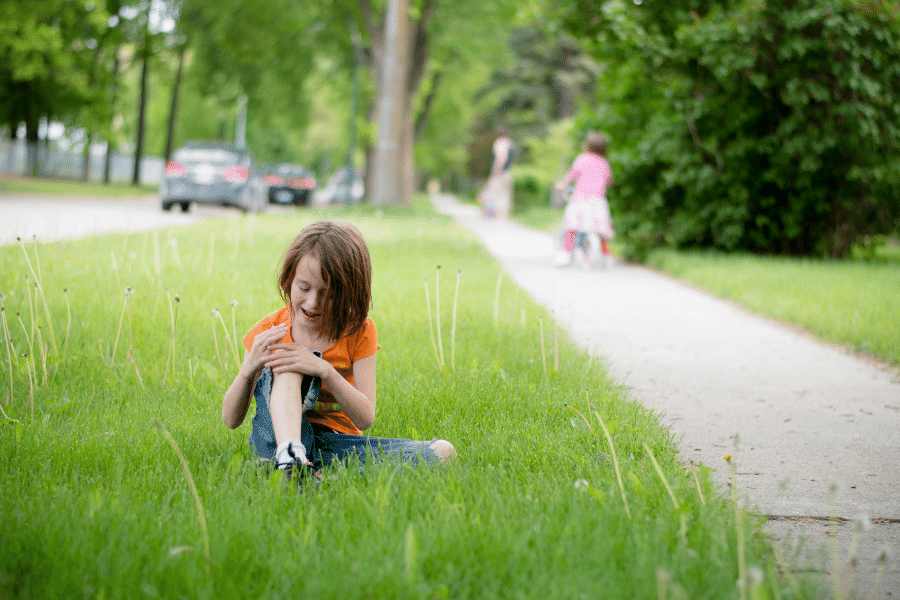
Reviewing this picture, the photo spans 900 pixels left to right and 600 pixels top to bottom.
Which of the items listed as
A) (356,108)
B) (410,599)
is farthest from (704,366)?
(356,108)

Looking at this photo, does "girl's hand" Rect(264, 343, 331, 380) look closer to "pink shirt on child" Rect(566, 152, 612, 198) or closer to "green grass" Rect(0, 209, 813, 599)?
"green grass" Rect(0, 209, 813, 599)

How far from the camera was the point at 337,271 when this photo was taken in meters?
2.91

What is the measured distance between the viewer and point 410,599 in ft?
6.75

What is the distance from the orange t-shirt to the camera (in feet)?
10.1

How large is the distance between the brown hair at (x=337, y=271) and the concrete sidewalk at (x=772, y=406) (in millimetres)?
1299

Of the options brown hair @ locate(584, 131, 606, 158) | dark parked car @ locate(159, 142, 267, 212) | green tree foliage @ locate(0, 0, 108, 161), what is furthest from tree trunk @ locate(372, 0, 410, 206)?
brown hair @ locate(584, 131, 606, 158)

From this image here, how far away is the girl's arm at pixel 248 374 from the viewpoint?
2842 millimetres

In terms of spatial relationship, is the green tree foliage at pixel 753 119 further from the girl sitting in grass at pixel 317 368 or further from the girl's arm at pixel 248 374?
the girl's arm at pixel 248 374

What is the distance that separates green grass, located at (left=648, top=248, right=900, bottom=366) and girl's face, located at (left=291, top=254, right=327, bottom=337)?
4.36 m

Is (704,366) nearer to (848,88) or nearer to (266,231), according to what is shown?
(848,88)

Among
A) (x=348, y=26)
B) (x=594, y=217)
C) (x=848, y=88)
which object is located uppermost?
(x=348, y=26)

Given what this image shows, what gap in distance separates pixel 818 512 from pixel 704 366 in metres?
2.67

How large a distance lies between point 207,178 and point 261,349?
58.9 ft

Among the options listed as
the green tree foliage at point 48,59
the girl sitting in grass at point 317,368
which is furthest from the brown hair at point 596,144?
the green tree foliage at point 48,59
